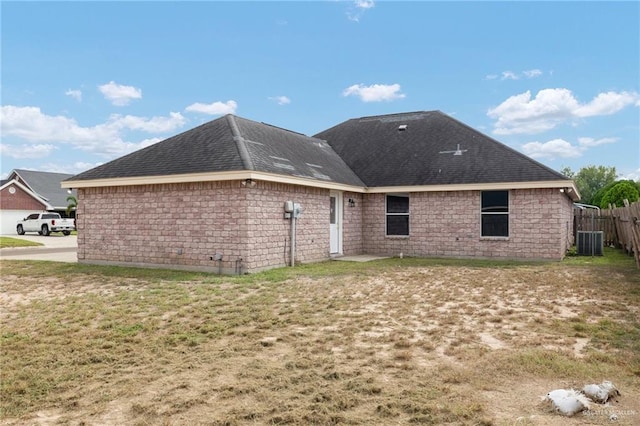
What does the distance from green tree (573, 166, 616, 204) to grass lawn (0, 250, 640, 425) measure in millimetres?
78588

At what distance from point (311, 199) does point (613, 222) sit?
14744 millimetres

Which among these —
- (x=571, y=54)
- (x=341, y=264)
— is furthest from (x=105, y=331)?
(x=571, y=54)

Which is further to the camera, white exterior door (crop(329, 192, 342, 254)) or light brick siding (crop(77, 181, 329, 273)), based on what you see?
white exterior door (crop(329, 192, 342, 254))

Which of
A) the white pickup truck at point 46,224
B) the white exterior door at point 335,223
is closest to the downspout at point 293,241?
the white exterior door at point 335,223

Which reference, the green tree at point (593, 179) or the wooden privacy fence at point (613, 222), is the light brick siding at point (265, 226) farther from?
the green tree at point (593, 179)

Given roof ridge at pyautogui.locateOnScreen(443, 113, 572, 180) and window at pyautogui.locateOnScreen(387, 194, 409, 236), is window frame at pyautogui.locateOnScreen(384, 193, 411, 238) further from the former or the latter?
roof ridge at pyautogui.locateOnScreen(443, 113, 572, 180)

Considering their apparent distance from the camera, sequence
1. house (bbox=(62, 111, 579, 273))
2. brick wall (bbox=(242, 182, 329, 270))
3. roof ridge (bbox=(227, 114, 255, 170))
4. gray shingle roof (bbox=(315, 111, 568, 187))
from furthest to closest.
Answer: gray shingle roof (bbox=(315, 111, 568, 187))
house (bbox=(62, 111, 579, 273))
brick wall (bbox=(242, 182, 329, 270))
roof ridge (bbox=(227, 114, 255, 170))

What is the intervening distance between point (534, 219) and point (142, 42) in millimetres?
13475

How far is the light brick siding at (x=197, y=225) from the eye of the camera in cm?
1192

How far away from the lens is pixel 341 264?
14.1m

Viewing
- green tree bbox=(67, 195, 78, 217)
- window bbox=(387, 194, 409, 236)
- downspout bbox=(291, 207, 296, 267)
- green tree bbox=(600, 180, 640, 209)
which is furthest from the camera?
green tree bbox=(67, 195, 78, 217)

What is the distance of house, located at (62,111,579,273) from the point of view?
12242 millimetres

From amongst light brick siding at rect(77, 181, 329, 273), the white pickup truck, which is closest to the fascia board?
the white pickup truck

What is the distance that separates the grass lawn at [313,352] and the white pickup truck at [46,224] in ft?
84.7
